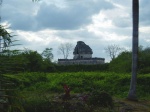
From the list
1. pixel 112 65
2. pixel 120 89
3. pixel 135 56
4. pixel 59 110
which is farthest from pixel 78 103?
pixel 112 65

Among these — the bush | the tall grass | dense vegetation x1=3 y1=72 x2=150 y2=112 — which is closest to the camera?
the bush

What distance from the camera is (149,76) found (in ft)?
68.1

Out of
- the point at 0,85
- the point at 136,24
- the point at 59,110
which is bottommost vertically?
the point at 59,110

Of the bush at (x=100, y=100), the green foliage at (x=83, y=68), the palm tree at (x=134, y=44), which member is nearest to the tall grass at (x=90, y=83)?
the palm tree at (x=134, y=44)

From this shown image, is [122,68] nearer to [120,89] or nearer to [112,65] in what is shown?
[112,65]

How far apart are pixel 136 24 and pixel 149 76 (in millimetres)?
5649

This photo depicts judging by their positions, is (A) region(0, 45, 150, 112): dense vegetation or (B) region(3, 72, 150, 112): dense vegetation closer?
(A) region(0, 45, 150, 112): dense vegetation

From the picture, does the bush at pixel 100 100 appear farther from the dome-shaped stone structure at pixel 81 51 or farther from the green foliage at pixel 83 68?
the dome-shaped stone structure at pixel 81 51

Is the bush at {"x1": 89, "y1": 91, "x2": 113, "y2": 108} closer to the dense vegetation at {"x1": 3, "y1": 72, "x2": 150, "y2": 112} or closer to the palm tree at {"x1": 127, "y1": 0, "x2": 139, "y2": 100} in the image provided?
the palm tree at {"x1": 127, "y1": 0, "x2": 139, "y2": 100}

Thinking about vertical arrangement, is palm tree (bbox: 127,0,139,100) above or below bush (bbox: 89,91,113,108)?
above

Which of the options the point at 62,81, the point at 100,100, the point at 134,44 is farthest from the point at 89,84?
the point at 100,100

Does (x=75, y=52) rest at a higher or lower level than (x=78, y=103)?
higher

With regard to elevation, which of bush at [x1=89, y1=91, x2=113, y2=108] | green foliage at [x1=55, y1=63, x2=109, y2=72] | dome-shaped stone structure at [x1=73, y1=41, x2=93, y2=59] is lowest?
bush at [x1=89, y1=91, x2=113, y2=108]

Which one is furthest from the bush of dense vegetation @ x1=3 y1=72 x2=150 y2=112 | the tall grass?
the tall grass
